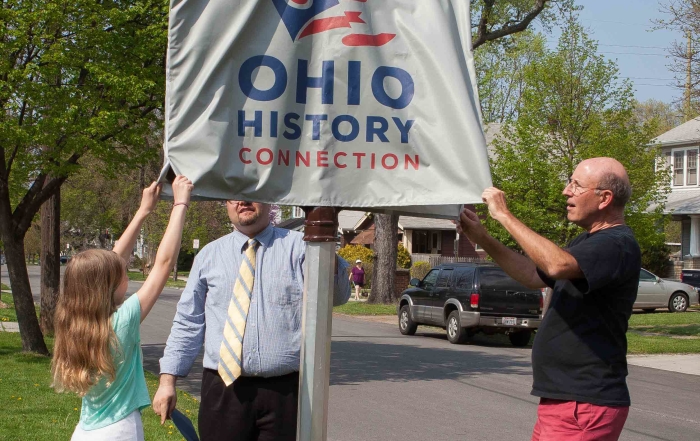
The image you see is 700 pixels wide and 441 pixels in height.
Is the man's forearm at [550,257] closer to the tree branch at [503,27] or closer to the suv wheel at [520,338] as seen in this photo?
the suv wheel at [520,338]

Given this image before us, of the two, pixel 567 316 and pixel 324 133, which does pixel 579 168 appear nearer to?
pixel 567 316

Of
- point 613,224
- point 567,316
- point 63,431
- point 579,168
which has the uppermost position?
point 579,168

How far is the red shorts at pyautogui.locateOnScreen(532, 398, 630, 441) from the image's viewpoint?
3.77m

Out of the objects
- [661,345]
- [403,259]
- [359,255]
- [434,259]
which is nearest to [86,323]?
[661,345]

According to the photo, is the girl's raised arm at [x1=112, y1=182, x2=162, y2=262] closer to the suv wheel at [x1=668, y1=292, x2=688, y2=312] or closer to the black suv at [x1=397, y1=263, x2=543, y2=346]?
the black suv at [x1=397, y1=263, x2=543, y2=346]

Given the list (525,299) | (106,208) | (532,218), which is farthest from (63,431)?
(106,208)

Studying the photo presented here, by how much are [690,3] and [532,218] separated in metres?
6.36

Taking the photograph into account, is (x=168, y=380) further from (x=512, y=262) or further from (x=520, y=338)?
(x=520, y=338)

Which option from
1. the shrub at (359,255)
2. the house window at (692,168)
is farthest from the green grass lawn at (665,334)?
the shrub at (359,255)

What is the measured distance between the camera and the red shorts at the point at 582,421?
3.77m

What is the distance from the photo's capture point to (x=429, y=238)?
52.8 m

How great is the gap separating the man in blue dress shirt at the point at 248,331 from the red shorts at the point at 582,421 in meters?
1.20

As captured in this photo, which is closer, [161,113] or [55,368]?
[55,368]

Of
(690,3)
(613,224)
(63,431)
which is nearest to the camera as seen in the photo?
(613,224)
